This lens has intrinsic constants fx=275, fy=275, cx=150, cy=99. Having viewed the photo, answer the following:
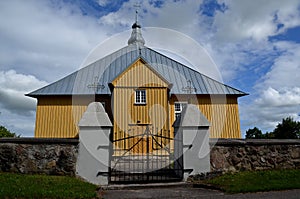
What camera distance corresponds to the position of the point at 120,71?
803 inches

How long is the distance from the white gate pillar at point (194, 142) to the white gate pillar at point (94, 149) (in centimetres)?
233

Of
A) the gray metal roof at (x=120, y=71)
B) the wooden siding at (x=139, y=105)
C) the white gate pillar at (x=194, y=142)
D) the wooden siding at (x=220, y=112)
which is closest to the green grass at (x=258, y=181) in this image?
the white gate pillar at (x=194, y=142)

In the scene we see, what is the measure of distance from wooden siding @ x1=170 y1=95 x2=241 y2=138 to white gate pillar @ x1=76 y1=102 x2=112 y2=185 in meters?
12.1

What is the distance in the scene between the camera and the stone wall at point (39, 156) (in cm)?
796

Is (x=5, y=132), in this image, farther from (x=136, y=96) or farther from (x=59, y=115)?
Result: (x=136, y=96)

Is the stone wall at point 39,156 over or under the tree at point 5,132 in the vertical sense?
under

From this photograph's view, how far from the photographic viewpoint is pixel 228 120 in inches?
802

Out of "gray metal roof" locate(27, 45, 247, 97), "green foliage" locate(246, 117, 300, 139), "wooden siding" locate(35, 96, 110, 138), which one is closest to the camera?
"wooden siding" locate(35, 96, 110, 138)

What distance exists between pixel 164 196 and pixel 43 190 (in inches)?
107

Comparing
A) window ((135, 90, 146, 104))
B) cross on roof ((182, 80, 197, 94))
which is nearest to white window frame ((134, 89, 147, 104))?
window ((135, 90, 146, 104))

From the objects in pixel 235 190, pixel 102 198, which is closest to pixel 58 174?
pixel 102 198

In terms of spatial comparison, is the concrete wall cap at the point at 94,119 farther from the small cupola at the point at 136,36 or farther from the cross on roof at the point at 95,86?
the small cupola at the point at 136,36

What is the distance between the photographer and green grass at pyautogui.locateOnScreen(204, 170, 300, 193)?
6.66 metres

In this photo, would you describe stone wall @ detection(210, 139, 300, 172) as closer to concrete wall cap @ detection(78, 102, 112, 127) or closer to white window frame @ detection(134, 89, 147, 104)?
concrete wall cap @ detection(78, 102, 112, 127)
